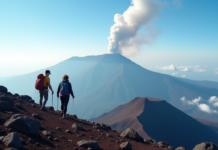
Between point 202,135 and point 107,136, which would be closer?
point 107,136

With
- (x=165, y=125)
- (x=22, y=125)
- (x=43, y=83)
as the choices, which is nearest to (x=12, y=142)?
(x=22, y=125)

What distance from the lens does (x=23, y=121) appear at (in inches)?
191

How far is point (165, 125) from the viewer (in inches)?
2441

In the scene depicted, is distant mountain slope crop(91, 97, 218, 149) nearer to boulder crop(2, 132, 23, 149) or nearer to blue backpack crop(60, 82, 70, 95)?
blue backpack crop(60, 82, 70, 95)

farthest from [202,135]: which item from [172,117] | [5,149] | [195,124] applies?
[5,149]

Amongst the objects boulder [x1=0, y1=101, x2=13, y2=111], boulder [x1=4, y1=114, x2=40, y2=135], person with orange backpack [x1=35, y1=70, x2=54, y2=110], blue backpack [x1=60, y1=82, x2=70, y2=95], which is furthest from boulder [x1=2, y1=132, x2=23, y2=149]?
person with orange backpack [x1=35, y1=70, x2=54, y2=110]

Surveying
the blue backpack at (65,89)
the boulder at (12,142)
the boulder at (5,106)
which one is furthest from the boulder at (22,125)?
the blue backpack at (65,89)

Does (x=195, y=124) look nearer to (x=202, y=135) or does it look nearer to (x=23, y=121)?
(x=202, y=135)

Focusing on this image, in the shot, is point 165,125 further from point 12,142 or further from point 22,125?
point 12,142

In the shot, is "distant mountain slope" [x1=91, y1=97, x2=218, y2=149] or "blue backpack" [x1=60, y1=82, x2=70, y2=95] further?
"distant mountain slope" [x1=91, y1=97, x2=218, y2=149]

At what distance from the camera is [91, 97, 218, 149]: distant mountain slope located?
5531 centimetres

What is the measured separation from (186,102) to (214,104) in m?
30.1

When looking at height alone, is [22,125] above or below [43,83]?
below

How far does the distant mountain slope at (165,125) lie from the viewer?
55.3m
